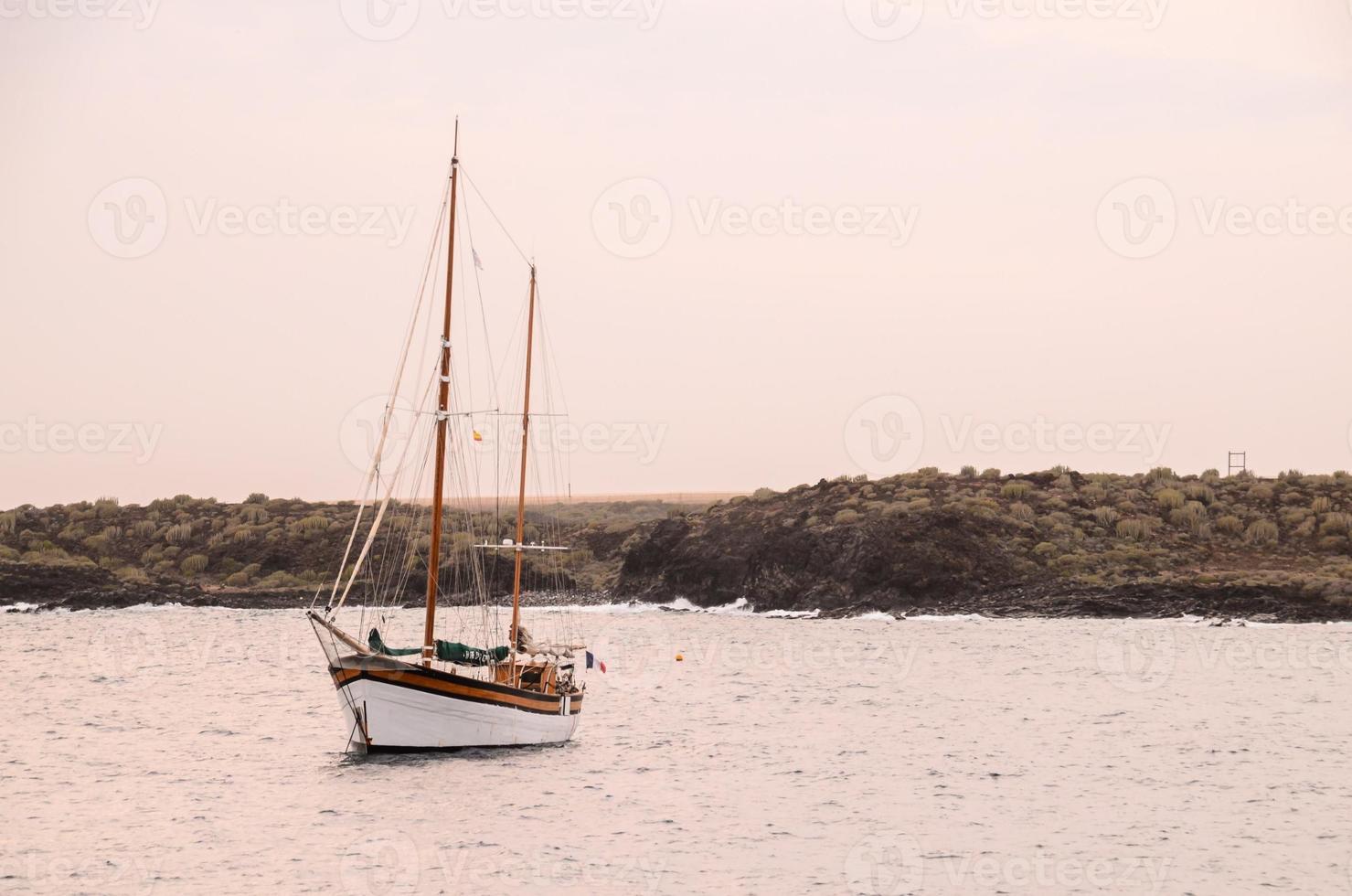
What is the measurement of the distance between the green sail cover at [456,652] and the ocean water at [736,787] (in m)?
2.62

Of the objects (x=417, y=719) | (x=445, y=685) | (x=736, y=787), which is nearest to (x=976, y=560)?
(x=736, y=787)

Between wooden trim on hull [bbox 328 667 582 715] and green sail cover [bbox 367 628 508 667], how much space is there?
2.62 ft

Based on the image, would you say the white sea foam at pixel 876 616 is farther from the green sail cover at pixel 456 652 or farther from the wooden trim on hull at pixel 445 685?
the wooden trim on hull at pixel 445 685

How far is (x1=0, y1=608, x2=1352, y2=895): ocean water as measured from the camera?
25625 millimetres

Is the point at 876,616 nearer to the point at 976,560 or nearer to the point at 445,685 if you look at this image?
the point at 976,560

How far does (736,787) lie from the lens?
34344mm

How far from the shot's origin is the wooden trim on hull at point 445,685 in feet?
116

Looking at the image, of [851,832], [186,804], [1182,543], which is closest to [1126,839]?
[851,832]

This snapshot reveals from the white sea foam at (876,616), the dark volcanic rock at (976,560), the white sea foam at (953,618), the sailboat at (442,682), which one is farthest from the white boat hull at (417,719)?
the white sea foam at (876,616)

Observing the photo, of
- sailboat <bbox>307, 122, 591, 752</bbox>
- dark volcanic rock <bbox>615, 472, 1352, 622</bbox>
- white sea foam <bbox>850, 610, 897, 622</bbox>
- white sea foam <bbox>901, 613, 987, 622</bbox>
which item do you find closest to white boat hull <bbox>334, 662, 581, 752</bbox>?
sailboat <bbox>307, 122, 591, 752</bbox>

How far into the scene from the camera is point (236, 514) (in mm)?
141000

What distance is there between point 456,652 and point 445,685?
1.97m

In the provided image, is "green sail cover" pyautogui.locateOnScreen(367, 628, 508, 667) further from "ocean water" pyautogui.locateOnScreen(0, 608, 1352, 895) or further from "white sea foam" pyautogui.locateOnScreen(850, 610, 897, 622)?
"white sea foam" pyautogui.locateOnScreen(850, 610, 897, 622)

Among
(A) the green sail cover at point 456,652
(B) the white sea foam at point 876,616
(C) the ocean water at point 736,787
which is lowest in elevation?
(C) the ocean water at point 736,787
